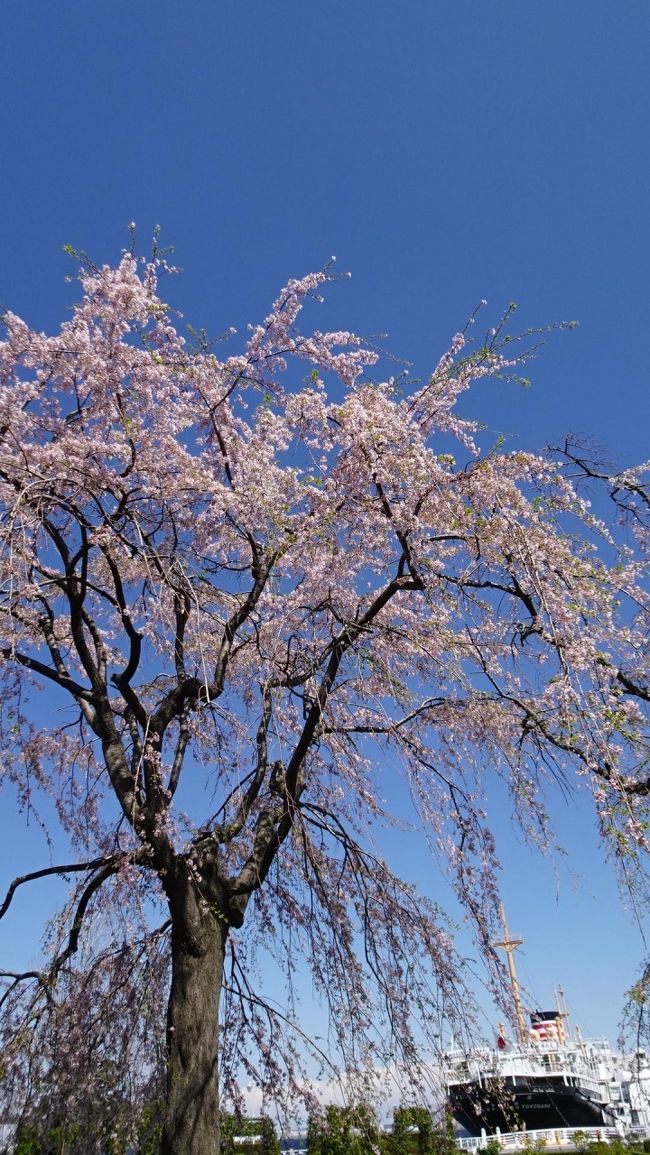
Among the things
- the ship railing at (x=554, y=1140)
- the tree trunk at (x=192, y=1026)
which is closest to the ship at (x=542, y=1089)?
the ship railing at (x=554, y=1140)

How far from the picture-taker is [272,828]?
638 cm

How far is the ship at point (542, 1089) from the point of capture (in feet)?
19.5

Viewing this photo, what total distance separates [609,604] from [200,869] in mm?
3645

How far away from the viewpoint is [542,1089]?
7.45m

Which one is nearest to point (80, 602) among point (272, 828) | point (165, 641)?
point (165, 641)

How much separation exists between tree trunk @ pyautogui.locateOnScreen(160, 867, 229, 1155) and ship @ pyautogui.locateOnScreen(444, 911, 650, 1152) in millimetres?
1953

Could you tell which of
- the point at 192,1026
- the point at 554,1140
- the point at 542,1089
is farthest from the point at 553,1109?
the point at 192,1026

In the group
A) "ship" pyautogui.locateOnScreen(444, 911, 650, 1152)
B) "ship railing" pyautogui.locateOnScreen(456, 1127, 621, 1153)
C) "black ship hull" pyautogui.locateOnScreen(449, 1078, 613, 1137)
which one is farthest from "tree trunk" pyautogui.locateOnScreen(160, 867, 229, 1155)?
"black ship hull" pyautogui.locateOnScreen(449, 1078, 613, 1137)

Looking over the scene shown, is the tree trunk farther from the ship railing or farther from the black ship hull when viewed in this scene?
the black ship hull

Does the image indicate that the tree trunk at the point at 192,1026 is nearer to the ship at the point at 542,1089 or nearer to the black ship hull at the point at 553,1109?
the ship at the point at 542,1089

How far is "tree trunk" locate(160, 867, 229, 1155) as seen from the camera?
483cm

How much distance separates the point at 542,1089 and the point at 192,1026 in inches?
172

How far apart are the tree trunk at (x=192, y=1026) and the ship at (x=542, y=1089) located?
1953 millimetres

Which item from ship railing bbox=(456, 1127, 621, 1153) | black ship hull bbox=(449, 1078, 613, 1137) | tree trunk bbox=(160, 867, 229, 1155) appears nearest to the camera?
tree trunk bbox=(160, 867, 229, 1155)
